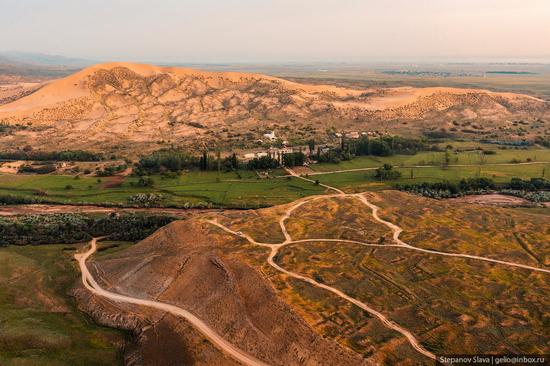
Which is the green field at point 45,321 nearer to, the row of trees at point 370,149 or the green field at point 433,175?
the green field at point 433,175

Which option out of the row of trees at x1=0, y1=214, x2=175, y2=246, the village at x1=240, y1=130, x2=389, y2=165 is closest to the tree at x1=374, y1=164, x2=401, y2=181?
the village at x1=240, y1=130, x2=389, y2=165

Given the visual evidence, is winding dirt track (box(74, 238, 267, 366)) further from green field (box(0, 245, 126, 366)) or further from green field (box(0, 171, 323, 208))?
green field (box(0, 171, 323, 208))

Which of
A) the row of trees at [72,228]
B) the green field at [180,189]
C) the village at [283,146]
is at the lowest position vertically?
the row of trees at [72,228]

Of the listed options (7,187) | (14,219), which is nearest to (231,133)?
(7,187)

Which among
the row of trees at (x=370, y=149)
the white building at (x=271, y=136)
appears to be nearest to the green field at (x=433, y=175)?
the row of trees at (x=370, y=149)

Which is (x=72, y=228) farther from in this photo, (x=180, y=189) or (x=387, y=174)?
(x=387, y=174)

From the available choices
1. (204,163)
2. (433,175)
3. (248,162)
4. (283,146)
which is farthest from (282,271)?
(283,146)
